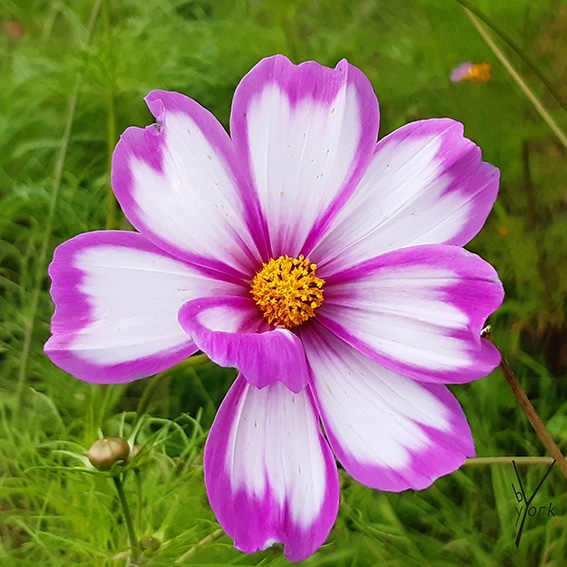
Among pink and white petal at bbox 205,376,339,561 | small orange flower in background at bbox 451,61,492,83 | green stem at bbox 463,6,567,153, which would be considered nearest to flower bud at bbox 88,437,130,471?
pink and white petal at bbox 205,376,339,561

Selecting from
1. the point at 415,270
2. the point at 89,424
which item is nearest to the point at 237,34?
the point at 89,424

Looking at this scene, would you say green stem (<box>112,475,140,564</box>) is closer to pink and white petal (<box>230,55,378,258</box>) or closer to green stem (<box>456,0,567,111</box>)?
pink and white petal (<box>230,55,378,258</box>)

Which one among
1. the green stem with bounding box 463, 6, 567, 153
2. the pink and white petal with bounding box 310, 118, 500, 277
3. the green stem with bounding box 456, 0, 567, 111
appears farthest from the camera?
the green stem with bounding box 463, 6, 567, 153

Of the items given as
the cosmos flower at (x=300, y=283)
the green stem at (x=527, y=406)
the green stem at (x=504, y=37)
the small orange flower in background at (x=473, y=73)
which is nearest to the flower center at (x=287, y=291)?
the cosmos flower at (x=300, y=283)

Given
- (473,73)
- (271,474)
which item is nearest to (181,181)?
(271,474)

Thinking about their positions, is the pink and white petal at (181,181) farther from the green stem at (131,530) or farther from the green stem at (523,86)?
the green stem at (523,86)

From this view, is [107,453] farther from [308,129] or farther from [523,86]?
[523,86]
